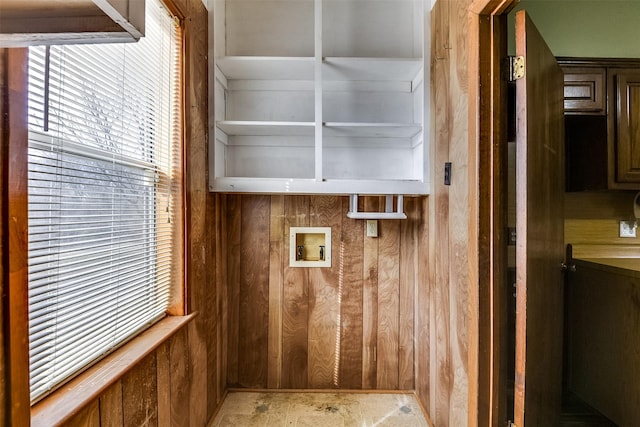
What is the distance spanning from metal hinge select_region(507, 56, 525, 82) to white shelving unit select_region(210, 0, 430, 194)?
0.60 metres

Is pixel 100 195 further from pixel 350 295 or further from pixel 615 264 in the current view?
pixel 615 264

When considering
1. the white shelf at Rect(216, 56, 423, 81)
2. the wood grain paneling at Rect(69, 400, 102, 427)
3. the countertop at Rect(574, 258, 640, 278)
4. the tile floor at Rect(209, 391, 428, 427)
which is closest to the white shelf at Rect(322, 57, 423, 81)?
the white shelf at Rect(216, 56, 423, 81)

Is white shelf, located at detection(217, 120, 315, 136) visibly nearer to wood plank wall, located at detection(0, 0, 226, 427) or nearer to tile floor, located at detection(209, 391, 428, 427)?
wood plank wall, located at detection(0, 0, 226, 427)

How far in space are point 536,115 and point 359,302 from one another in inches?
55.1

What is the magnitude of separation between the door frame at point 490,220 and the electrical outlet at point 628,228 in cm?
163

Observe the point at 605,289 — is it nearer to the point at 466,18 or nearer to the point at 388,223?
the point at 388,223

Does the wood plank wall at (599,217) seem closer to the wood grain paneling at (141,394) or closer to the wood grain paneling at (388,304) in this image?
the wood grain paneling at (388,304)

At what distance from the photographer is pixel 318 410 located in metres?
1.94

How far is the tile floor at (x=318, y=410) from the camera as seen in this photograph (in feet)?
6.04

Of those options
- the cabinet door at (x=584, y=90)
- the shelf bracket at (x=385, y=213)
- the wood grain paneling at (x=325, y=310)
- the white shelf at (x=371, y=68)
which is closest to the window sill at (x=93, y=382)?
the wood grain paneling at (x=325, y=310)

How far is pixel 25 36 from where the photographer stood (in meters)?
0.51

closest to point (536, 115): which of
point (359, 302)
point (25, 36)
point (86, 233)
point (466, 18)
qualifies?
point (466, 18)

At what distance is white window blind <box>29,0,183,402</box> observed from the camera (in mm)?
846

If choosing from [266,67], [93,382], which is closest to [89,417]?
[93,382]
